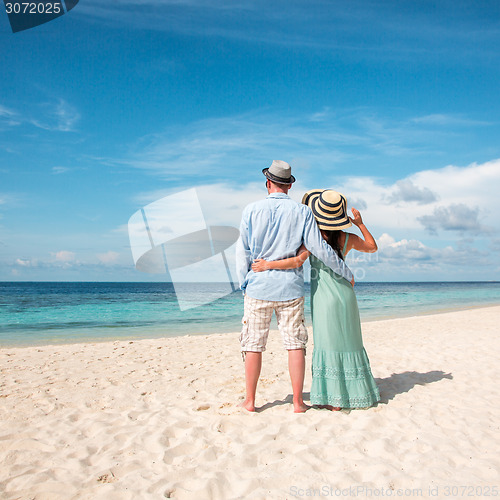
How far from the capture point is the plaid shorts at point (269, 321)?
333cm

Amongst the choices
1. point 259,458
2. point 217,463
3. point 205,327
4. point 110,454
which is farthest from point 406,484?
point 205,327

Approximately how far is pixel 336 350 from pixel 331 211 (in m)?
1.23

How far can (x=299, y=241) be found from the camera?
130 inches

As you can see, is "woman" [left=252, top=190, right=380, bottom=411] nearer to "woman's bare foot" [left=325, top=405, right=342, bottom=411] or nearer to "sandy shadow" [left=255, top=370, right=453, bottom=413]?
"woman's bare foot" [left=325, top=405, right=342, bottom=411]

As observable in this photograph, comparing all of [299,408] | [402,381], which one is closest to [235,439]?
[299,408]

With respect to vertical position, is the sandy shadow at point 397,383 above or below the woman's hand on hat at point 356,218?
below

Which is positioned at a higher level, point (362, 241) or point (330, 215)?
point (330, 215)

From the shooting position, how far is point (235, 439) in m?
2.93

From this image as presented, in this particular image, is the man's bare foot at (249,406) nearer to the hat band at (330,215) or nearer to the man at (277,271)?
the man at (277,271)

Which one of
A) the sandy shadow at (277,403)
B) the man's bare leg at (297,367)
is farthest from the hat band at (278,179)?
the sandy shadow at (277,403)

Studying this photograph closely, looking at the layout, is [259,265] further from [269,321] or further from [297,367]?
[297,367]

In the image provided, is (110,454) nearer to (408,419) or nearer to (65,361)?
(408,419)

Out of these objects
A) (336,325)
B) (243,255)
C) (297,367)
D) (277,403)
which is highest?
(243,255)

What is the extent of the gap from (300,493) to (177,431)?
126 cm
